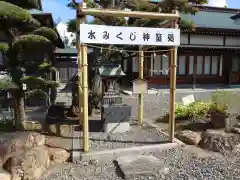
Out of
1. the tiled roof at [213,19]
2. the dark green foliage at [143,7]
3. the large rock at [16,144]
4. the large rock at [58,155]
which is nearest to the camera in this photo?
the large rock at [16,144]

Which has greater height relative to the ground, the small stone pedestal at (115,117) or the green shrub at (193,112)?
the small stone pedestal at (115,117)

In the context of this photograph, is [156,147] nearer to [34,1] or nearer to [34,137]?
[34,137]

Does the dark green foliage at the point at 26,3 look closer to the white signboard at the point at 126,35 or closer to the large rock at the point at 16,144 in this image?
the white signboard at the point at 126,35

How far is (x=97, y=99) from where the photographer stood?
8023 millimetres

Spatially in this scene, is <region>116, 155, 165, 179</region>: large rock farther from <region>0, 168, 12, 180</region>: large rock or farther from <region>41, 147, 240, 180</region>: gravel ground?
<region>0, 168, 12, 180</region>: large rock

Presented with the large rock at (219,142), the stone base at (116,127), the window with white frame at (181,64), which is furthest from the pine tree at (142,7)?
the window with white frame at (181,64)

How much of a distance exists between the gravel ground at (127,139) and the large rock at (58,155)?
1.25 feet

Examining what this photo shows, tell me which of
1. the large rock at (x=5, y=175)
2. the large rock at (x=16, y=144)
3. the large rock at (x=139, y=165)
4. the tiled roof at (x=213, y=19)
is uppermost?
the tiled roof at (x=213, y=19)

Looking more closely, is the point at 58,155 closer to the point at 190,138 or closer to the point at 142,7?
the point at 190,138

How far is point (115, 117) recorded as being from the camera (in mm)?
5969

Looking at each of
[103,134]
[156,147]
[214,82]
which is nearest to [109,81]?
[103,134]

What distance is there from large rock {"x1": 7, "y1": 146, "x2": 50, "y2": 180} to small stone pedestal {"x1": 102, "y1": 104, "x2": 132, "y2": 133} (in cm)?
214

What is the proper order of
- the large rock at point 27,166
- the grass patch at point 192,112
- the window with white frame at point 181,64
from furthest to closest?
the window with white frame at point 181,64 → the grass patch at point 192,112 → the large rock at point 27,166

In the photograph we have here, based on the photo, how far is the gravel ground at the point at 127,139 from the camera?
506 cm
